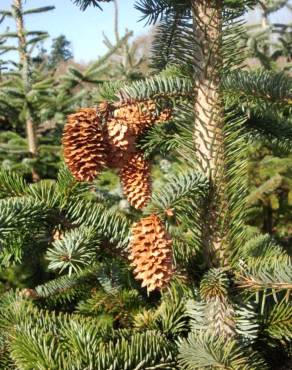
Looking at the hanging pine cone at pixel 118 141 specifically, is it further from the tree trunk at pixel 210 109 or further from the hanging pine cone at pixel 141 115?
the tree trunk at pixel 210 109

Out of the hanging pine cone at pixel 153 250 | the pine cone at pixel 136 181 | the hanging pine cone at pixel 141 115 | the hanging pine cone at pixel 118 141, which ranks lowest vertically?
the hanging pine cone at pixel 153 250

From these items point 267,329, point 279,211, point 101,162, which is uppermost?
point 101,162

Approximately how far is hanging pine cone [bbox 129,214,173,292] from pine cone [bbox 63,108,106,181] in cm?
16

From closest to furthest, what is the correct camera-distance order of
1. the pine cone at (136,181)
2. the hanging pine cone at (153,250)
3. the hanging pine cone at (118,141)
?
1. the hanging pine cone at (153,250)
2. the hanging pine cone at (118,141)
3. the pine cone at (136,181)

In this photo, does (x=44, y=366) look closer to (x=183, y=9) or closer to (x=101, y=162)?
(x=101, y=162)

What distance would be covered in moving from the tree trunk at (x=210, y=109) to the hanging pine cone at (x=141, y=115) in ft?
0.39

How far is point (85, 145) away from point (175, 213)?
25 cm

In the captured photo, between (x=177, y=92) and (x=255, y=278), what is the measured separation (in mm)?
404

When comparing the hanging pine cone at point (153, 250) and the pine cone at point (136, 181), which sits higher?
the pine cone at point (136, 181)

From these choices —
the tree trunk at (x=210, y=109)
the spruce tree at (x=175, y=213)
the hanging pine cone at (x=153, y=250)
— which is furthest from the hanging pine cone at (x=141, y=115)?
the hanging pine cone at (x=153, y=250)

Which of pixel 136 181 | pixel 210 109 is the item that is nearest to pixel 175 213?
pixel 136 181

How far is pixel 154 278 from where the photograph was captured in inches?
33.6

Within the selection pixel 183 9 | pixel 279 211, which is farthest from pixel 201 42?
pixel 279 211

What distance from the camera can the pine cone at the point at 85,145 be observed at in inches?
36.1
